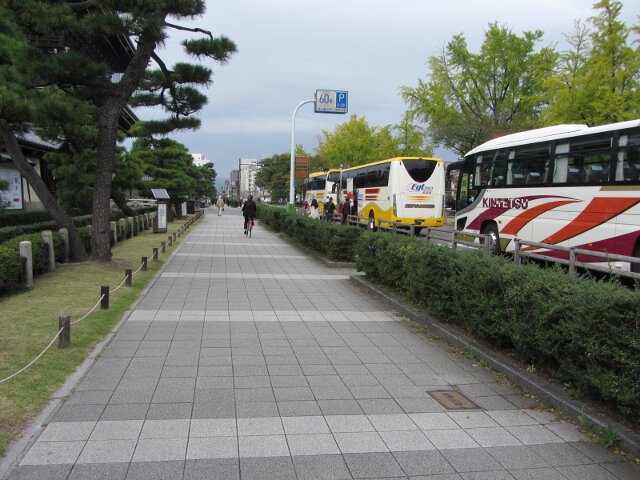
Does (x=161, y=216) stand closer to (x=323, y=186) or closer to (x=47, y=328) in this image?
(x=323, y=186)

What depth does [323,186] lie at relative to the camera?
33.2 metres

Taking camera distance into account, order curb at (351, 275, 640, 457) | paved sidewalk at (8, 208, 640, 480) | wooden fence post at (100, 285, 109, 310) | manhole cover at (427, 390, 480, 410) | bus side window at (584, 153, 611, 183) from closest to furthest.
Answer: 1. paved sidewalk at (8, 208, 640, 480)
2. curb at (351, 275, 640, 457)
3. manhole cover at (427, 390, 480, 410)
4. wooden fence post at (100, 285, 109, 310)
5. bus side window at (584, 153, 611, 183)

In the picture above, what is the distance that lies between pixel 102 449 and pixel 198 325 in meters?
3.23

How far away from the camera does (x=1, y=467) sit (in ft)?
8.86

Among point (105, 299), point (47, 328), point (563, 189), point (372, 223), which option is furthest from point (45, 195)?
point (372, 223)

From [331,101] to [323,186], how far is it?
541 inches

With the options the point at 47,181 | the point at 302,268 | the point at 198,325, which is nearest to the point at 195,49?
the point at 302,268

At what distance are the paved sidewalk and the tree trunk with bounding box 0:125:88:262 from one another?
5.00 m

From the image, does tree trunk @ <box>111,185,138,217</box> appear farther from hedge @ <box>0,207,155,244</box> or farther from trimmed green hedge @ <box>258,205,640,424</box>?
trimmed green hedge @ <box>258,205,640,424</box>

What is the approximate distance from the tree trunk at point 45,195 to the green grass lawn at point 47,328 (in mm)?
537

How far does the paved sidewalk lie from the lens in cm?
284

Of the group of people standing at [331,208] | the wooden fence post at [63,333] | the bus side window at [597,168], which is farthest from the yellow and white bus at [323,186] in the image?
the wooden fence post at [63,333]

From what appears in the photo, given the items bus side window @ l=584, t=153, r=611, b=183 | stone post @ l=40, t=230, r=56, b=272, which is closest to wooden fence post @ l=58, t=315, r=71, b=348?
stone post @ l=40, t=230, r=56, b=272

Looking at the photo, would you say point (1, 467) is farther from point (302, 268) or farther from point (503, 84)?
point (503, 84)
